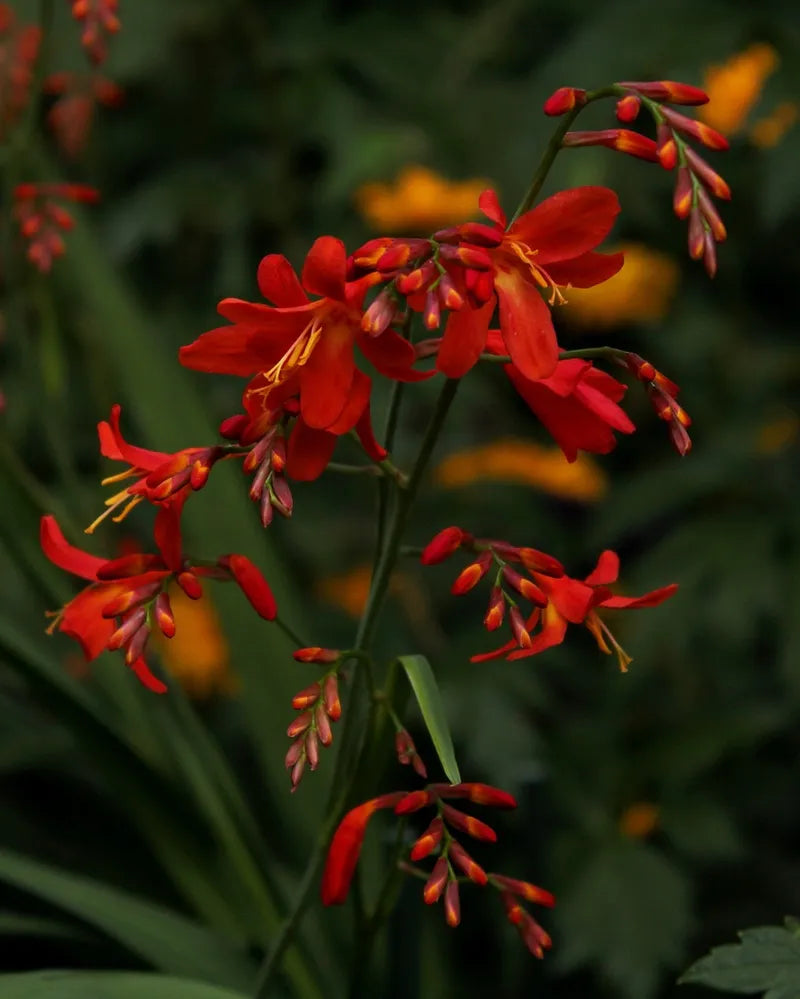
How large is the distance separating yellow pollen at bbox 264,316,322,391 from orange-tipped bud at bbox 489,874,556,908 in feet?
0.80

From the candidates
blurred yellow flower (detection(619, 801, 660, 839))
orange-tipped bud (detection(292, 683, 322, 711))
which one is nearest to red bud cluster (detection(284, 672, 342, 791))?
orange-tipped bud (detection(292, 683, 322, 711))

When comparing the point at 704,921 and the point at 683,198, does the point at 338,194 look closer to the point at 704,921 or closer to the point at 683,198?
the point at 704,921

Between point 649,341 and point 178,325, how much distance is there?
512 millimetres

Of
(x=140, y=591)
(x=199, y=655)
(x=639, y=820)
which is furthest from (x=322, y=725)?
(x=199, y=655)

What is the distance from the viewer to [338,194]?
137 centimetres

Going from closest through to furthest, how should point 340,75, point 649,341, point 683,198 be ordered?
point 683,198
point 649,341
point 340,75

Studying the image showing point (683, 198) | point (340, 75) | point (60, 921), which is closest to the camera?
point (683, 198)

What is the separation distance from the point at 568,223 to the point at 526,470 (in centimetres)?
94

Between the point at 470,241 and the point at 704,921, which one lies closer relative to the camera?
the point at 470,241

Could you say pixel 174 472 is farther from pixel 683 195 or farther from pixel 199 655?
pixel 199 655

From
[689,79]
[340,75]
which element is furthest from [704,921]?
[340,75]

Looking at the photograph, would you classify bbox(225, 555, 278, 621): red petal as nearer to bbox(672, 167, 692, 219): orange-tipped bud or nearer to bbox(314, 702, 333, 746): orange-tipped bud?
bbox(314, 702, 333, 746): orange-tipped bud

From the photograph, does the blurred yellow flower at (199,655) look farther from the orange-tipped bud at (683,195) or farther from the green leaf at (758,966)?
the orange-tipped bud at (683,195)

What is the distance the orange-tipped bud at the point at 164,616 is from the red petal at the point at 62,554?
2.1 inches
